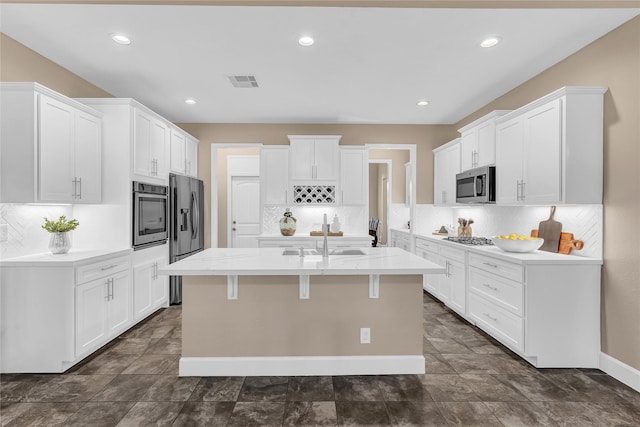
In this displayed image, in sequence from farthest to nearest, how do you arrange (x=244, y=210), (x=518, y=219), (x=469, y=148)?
1. (x=244, y=210)
2. (x=469, y=148)
3. (x=518, y=219)

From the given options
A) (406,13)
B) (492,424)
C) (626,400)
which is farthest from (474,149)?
(492,424)

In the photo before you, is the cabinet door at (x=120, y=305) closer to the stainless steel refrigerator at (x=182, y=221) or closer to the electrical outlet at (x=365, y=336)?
the stainless steel refrigerator at (x=182, y=221)

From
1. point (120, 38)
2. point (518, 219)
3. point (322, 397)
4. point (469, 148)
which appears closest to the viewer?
point (322, 397)

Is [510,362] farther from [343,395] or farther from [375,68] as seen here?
[375,68]

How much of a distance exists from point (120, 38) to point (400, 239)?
500 centimetres

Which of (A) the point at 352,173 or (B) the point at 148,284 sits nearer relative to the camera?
(B) the point at 148,284

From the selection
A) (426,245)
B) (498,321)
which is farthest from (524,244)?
(426,245)

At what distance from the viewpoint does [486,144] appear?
392 centimetres

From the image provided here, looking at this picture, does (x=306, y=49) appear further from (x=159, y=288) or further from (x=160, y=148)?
(x=159, y=288)

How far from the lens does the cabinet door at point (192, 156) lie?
506 centimetres

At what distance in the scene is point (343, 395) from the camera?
2352mm

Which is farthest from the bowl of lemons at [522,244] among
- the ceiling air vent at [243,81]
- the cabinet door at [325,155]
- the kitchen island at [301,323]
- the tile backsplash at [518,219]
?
the ceiling air vent at [243,81]

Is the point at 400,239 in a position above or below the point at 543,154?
below

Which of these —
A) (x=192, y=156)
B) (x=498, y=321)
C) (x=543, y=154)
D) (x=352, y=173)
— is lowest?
(x=498, y=321)
